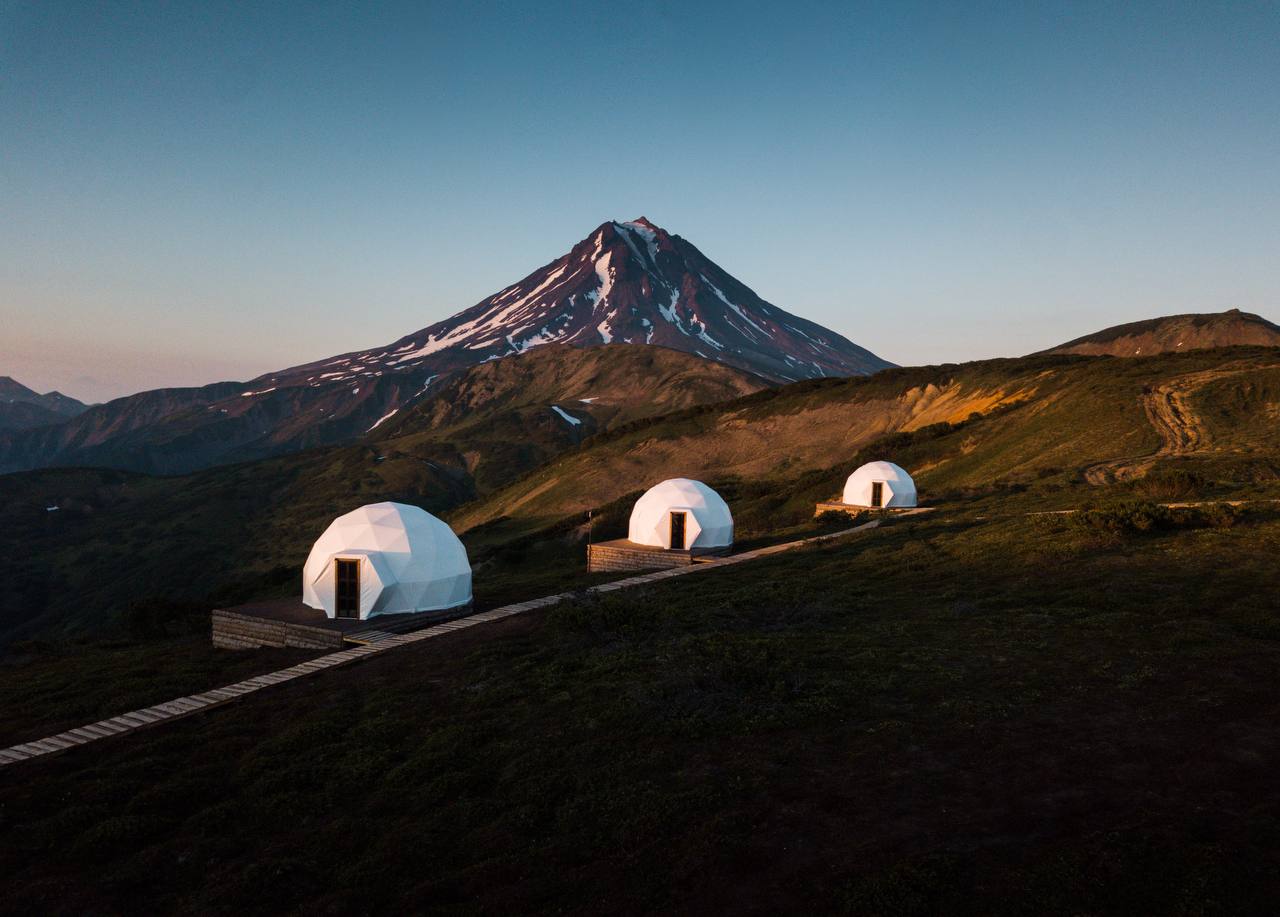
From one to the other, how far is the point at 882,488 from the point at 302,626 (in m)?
24.4

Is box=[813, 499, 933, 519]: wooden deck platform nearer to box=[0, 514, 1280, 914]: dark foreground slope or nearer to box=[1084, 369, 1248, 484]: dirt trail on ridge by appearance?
box=[1084, 369, 1248, 484]: dirt trail on ridge

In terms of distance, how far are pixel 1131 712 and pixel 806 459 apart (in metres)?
56.8

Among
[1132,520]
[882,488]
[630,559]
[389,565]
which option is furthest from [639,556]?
[1132,520]

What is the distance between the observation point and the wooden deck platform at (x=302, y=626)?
18.1m

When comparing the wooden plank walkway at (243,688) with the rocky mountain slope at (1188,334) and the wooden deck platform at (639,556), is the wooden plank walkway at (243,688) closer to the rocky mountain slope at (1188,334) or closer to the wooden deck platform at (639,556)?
the wooden deck platform at (639,556)

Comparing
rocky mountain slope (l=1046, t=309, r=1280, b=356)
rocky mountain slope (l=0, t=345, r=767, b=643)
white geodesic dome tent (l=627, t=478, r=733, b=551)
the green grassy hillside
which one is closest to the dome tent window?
white geodesic dome tent (l=627, t=478, r=733, b=551)

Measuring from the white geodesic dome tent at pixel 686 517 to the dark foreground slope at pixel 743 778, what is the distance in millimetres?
12494

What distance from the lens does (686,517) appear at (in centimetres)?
2675

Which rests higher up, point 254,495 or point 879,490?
point 254,495

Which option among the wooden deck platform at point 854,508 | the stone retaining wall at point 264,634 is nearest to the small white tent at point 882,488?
the wooden deck platform at point 854,508

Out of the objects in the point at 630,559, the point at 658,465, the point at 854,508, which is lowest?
the point at 630,559

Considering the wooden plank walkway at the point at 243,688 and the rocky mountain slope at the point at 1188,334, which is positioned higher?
the rocky mountain slope at the point at 1188,334

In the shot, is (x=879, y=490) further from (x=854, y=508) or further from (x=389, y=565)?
(x=389, y=565)

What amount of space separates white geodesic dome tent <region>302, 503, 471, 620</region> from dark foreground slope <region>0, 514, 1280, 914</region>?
5.38m
